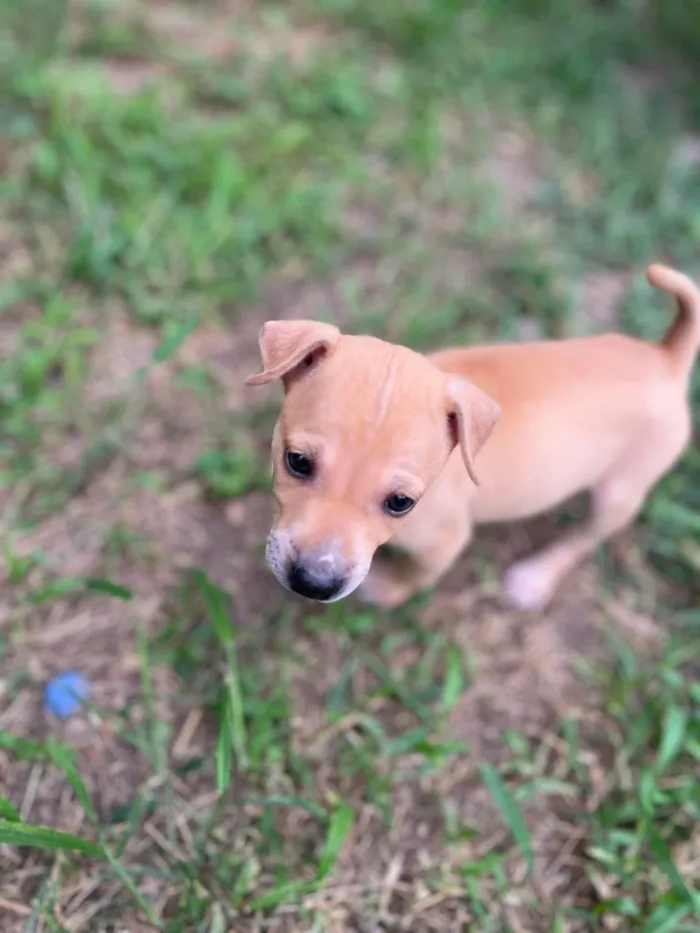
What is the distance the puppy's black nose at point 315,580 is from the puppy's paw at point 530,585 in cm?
154

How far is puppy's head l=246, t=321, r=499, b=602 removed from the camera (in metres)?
2.18

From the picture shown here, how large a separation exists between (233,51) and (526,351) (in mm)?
3493

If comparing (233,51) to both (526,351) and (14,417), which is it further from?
(526,351)

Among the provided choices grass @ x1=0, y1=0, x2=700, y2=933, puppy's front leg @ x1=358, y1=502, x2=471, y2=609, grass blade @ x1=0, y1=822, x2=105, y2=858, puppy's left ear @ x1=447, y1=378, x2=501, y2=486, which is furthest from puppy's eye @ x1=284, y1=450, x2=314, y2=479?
grass blade @ x1=0, y1=822, x2=105, y2=858

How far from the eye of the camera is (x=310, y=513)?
2.21 meters

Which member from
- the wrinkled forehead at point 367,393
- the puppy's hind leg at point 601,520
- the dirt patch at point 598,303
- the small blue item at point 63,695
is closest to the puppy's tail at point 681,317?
the puppy's hind leg at point 601,520

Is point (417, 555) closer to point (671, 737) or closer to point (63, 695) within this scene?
point (671, 737)

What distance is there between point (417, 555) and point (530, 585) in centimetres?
76

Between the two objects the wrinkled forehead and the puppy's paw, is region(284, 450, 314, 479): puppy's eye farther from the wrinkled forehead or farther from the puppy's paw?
the puppy's paw

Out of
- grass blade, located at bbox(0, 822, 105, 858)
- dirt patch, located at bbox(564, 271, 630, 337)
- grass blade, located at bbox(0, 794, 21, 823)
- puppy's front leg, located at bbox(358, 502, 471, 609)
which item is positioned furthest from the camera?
dirt patch, located at bbox(564, 271, 630, 337)

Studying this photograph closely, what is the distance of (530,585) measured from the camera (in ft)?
11.5

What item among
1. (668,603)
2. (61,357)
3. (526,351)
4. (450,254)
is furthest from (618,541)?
(61,357)

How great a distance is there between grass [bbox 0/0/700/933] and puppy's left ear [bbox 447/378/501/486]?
3.62 feet

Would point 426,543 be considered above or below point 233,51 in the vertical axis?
below
